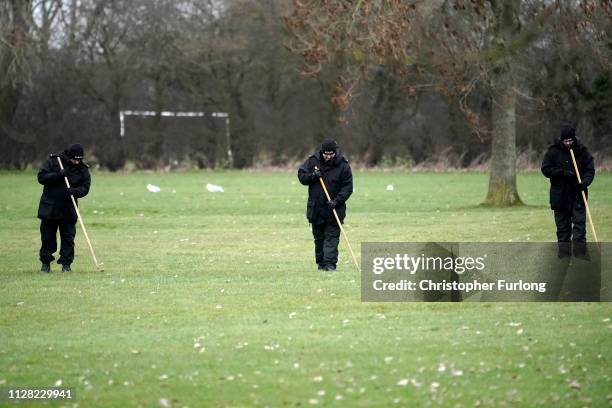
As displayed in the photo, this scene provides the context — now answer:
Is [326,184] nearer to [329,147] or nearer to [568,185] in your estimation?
[329,147]

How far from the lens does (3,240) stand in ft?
80.1

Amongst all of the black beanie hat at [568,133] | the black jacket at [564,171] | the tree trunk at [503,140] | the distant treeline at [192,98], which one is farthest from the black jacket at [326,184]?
the distant treeline at [192,98]

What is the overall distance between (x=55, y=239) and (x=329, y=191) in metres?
4.07

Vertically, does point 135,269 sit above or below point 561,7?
below

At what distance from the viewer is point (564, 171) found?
686 inches

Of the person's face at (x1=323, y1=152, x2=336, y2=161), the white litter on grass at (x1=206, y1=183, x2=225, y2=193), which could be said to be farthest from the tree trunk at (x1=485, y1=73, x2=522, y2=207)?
Answer: the person's face at (x1=323, y1=152, x2=336, y2=161)

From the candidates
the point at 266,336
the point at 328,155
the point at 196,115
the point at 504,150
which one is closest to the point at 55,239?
the point at 328,155

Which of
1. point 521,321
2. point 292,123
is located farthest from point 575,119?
point 521,321

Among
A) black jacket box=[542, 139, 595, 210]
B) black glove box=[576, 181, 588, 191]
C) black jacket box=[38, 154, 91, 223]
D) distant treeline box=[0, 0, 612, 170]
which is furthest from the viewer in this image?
distant treeline box=[0, 0, 612, 170]

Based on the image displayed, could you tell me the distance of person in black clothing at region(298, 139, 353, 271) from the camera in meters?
17.2

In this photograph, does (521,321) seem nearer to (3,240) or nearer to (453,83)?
(3,240)

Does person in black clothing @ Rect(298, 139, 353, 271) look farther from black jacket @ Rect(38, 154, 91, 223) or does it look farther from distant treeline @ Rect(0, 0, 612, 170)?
distant treeline @ Rect(0, 0, 612, 170)

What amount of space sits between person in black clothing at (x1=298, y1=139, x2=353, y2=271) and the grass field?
21.9 inches

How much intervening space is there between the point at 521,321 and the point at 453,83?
1873 centimetres
